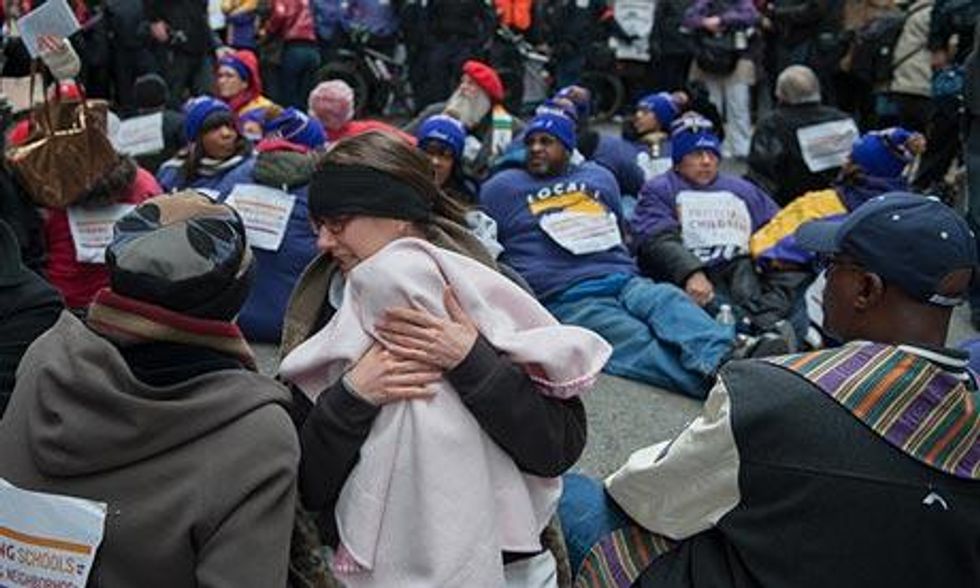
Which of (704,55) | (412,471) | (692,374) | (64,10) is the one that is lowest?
(704,55)

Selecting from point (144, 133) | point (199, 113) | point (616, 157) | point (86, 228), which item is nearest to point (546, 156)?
point (616, 157)

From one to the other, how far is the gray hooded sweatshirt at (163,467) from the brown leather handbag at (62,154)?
2638 millimetres

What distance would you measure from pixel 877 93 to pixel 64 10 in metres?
6.86

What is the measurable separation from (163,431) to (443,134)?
443cm

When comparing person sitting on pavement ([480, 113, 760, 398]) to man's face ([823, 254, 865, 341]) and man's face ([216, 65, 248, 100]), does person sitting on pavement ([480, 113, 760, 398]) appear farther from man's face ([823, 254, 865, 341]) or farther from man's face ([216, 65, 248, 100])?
man's face ([216, 65, 248, 100])

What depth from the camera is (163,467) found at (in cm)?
201

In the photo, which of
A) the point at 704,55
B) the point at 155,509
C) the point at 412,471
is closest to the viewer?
the point at 155,509

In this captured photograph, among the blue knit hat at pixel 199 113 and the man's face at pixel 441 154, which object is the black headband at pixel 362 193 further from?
the blue knit hat at pixel 199 113

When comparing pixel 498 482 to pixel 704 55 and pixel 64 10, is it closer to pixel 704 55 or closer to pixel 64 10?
pixel 64 10

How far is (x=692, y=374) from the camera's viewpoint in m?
5.36

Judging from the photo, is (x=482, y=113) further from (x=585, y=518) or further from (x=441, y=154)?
(x=585, y=518)

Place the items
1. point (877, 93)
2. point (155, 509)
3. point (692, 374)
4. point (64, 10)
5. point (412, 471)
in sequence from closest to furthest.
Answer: point (155, 509), point (412, 471), point (64, 10), point (692, 374), point (877, 93)

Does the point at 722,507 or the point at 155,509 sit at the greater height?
the point at 155,509

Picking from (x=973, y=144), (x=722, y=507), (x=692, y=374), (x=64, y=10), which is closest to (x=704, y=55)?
(x=973, y=144)
